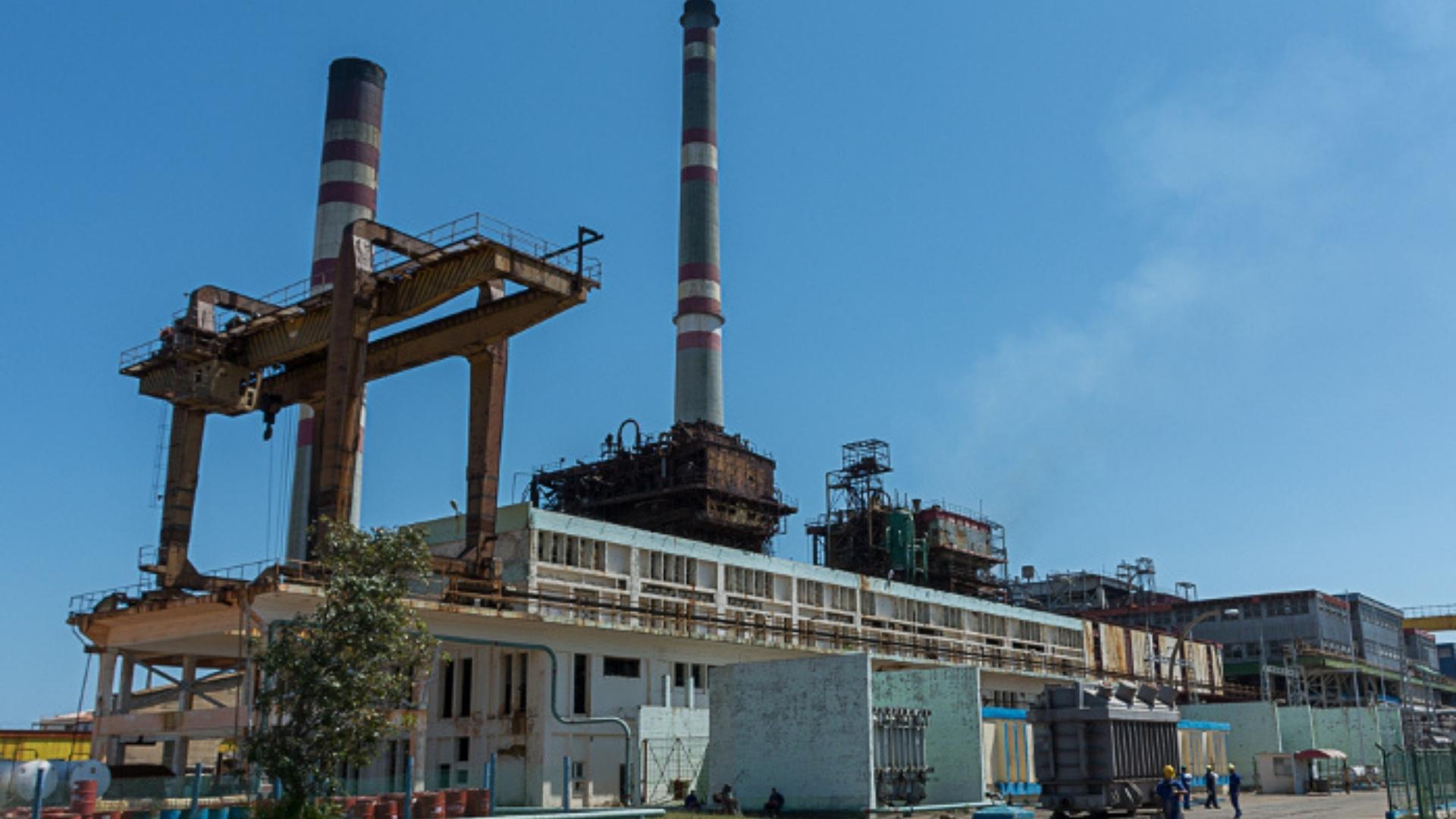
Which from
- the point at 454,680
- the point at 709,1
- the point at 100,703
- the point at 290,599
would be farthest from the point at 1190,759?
the point at 709,1

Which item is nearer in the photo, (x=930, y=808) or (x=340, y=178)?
(x=930, y=808)

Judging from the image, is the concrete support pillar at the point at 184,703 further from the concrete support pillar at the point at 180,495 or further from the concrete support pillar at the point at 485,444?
the concrete support pillar at the point at 485,444

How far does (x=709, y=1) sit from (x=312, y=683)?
205ft

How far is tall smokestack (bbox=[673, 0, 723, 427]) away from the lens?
66.3 metres

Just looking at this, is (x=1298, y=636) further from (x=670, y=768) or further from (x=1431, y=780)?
(x=1431, y=780)

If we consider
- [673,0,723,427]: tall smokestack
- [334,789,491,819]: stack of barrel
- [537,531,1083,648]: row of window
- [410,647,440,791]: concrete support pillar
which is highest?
[673,0,723,427]: tall smokestack

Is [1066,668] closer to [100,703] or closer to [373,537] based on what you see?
[100,703]

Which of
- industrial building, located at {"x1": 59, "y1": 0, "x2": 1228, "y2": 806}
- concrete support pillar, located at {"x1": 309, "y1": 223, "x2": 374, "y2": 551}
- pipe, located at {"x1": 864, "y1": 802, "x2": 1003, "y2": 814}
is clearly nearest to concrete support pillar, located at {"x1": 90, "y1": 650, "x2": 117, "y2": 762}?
industrial building, located at {"x1": 59, "y1": 0, "x2": 1228, "y2": 806}

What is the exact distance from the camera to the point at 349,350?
118ft

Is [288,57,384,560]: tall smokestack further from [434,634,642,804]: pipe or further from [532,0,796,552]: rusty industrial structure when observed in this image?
[434,634,642,804]: pipe

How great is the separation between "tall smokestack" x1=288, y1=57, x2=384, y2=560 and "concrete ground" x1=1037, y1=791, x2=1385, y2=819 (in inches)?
1703

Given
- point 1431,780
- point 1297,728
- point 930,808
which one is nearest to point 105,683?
point 930,808

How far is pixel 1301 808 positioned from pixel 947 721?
1097 cm

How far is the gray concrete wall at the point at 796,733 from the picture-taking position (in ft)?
110
